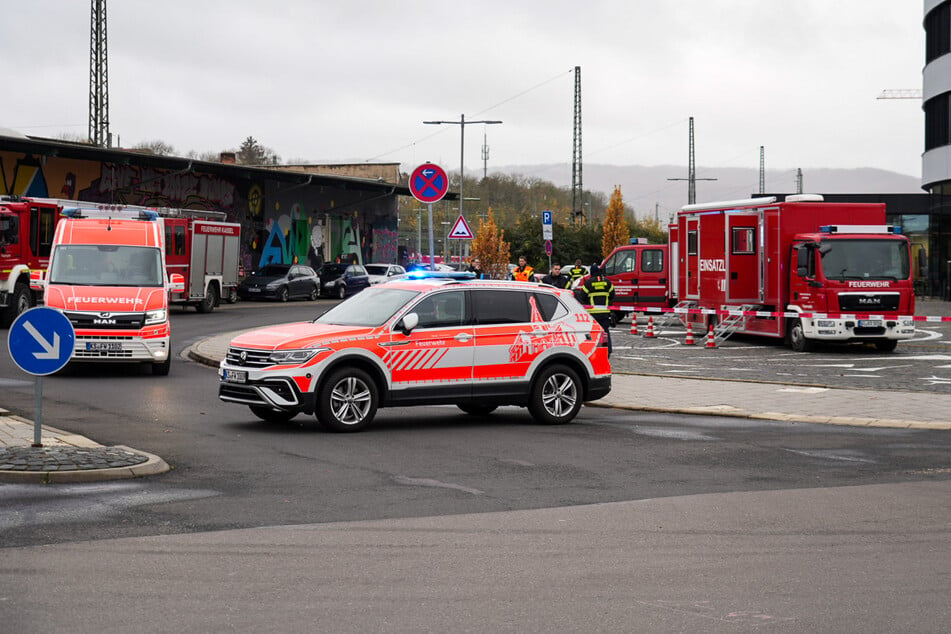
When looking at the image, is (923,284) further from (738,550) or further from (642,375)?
(738,550)

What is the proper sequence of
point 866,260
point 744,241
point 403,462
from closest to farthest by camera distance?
point 403,462 < point 866,260 < point 744,241

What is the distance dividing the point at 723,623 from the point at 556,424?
871 cm

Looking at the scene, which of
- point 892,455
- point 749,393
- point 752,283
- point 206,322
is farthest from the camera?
point 206,322

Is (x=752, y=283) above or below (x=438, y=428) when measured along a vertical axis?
above

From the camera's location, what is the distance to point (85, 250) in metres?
20.9

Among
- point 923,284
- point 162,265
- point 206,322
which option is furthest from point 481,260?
point 162,265

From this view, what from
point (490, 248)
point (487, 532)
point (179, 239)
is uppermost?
point (490, 248)

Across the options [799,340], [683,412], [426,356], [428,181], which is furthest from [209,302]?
[426,356]

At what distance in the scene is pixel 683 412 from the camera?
15.8m

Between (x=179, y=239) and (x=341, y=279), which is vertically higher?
(x=179, y=239)

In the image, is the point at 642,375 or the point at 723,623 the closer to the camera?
the point at 723,623

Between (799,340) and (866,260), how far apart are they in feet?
6.69

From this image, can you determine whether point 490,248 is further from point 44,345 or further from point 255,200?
point 44,345

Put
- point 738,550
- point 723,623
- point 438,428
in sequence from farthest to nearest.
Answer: point 438,428 < point 738,550 < point 723,623
